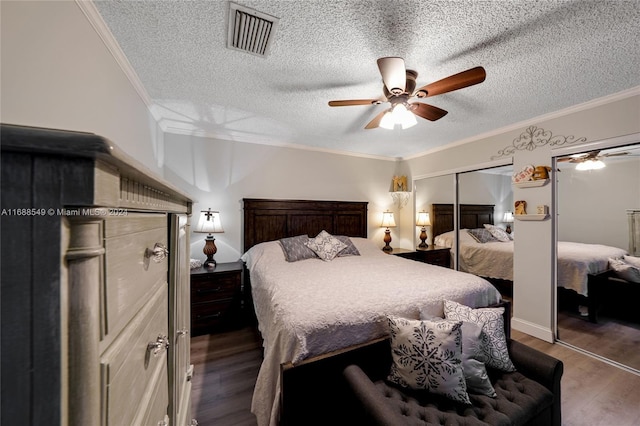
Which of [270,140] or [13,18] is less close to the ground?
[270,140]

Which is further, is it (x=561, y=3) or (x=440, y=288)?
(x=440, y=288)

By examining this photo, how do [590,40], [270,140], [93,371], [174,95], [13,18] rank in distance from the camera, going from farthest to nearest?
[270,140]
[174,95]
[590,40]
[13,18]
[93,371]

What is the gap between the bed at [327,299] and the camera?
4.45 ft

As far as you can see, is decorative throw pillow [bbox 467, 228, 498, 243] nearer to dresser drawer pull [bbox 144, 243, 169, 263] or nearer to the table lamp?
the table lamp

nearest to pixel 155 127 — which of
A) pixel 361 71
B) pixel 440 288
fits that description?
pixel 361 71

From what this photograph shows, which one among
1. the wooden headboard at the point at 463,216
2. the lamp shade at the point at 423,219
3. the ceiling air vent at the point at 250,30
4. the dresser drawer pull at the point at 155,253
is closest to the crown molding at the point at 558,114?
the wooden headboard at the point at 463,216

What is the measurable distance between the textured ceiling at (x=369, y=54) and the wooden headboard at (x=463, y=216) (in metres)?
1.19

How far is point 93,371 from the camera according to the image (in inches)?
13.1

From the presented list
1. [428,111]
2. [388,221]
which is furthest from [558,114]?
[388,221]

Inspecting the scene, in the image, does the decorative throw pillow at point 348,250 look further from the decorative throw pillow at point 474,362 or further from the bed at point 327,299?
the decorative throw pillow at point 474,362

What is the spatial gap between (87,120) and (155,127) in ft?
4.68

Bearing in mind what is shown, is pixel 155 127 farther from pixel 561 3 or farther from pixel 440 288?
pixel 561 3

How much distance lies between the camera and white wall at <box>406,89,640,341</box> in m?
2.15

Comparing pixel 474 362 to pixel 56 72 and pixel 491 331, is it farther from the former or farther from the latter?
pixel 56 72
